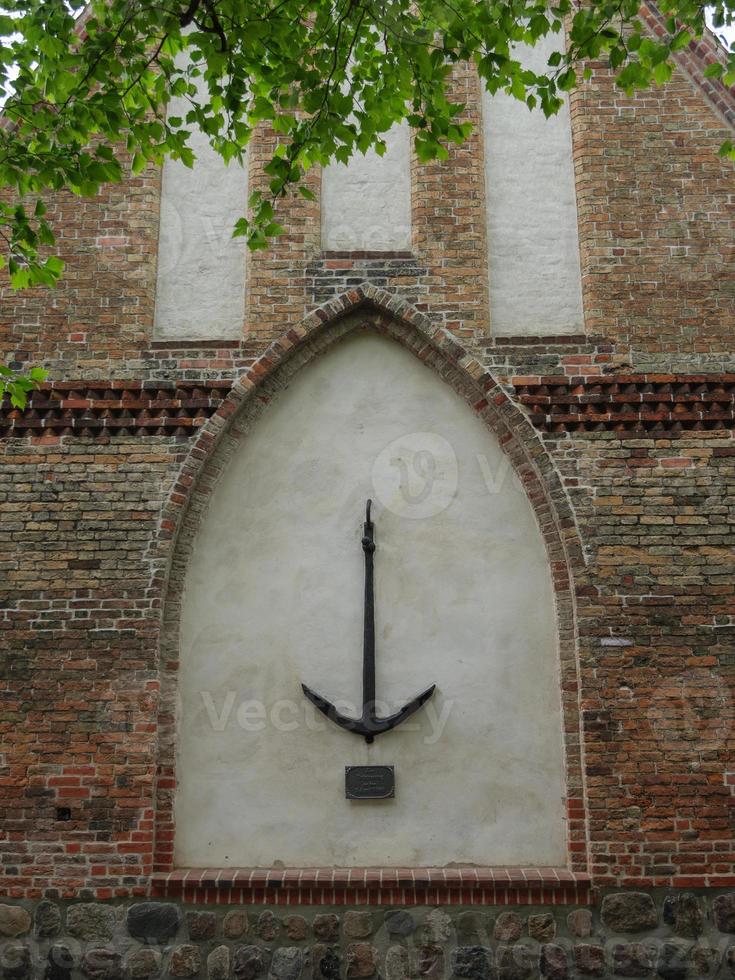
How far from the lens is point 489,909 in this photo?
698 cm

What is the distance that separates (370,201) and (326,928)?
5.60m

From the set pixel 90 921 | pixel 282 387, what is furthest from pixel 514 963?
pixel 282 387

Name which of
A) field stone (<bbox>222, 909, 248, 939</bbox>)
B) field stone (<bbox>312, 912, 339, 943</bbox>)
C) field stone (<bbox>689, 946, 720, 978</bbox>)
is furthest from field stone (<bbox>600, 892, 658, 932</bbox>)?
field stone (<bbox>222, 909, 248, 939</bbox>)

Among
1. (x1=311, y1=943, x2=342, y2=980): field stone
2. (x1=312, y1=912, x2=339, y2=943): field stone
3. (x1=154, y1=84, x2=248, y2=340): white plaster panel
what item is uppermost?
(x1=154, y1=84, x2=248, y2=340): white plaster panel

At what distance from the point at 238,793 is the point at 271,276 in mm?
3988

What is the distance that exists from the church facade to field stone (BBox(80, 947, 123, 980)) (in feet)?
0.07

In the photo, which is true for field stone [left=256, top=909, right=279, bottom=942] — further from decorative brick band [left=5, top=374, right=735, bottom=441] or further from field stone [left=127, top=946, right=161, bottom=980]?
decorative brick band [left=5, top=374, right=735, bottom=441]

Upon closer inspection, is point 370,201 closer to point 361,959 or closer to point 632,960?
point 361,959

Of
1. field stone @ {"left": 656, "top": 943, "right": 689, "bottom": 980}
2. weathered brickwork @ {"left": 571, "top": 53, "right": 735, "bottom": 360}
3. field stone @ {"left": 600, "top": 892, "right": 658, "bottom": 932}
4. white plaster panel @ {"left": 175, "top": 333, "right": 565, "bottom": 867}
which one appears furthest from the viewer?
weathered brickwork @ {"left": 571, "top": 53, "right": 735, "bottom": 360}

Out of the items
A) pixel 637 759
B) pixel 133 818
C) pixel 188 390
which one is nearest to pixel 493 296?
pixel 188 390

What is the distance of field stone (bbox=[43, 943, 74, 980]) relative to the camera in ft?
22.5

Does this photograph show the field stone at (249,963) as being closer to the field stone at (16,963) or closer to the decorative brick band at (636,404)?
the field stone at (16,963)

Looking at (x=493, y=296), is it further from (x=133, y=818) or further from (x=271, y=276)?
(x=133, y=818)

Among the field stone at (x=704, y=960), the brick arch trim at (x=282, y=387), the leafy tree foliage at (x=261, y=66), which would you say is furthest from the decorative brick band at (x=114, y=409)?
the field stone at (x=704, y=960)
